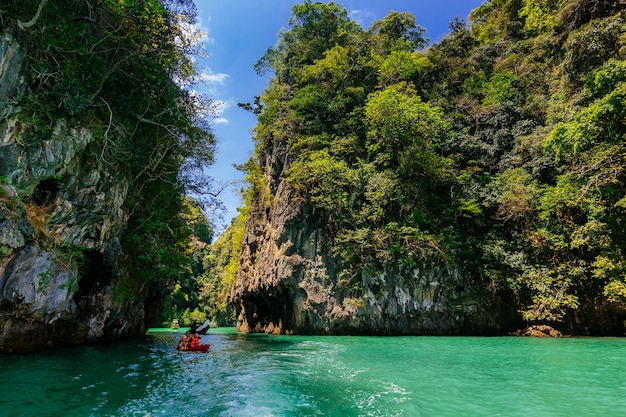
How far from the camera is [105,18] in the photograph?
10.9 metres

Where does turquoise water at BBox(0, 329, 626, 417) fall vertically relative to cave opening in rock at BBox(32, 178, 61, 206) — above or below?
below

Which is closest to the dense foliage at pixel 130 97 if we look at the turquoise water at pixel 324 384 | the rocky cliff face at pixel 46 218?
the rocky cliff face at pixel 46 218

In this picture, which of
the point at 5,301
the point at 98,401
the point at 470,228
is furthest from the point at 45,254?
the point at 470,228

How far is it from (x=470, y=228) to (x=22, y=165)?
18221mm

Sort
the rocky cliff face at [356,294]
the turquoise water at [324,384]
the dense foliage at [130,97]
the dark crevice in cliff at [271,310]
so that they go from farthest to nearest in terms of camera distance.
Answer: the dark crevice in cliff at [271,310] → the rocky cliff face at [356,294] → the dense foliage at [130,97] → the turquoise water at [324,384]

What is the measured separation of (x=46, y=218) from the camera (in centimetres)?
928

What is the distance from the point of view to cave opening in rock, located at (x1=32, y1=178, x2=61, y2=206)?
369 inches

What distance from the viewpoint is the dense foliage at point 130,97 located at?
8.97m

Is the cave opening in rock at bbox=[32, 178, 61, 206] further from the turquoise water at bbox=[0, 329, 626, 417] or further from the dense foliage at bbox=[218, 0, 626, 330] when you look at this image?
the dense foliage at bbox=[218, 0, 626, 330]

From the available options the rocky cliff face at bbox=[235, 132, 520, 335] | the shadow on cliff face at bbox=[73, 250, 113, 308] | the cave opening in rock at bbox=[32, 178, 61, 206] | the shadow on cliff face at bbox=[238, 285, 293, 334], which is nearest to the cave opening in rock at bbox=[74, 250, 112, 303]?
the shadow on cliff face at bbox=[73, 250, 113, 308]

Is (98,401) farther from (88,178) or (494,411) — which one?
(88,178)

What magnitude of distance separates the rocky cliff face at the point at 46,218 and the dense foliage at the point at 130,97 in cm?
32

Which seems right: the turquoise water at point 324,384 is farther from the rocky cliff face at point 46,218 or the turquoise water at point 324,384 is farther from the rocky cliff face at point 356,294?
the rocky cliff face at point 356,294

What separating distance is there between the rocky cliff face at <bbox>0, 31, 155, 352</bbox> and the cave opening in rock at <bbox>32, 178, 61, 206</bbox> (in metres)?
0.02
